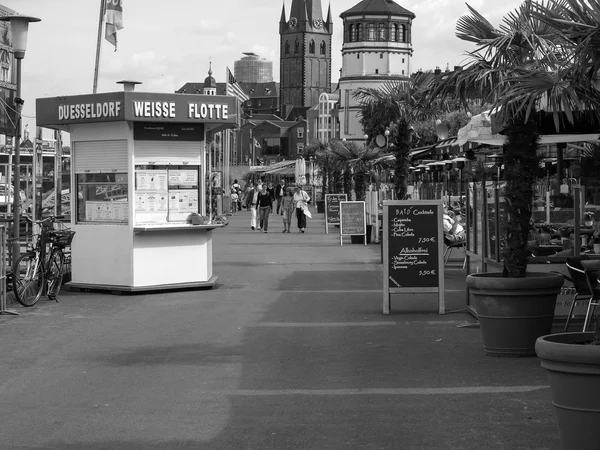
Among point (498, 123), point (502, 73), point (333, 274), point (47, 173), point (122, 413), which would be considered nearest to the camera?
point (122, 413)

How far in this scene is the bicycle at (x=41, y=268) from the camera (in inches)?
524

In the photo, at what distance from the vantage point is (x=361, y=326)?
11516 millimetres

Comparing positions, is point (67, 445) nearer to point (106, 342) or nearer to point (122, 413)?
point (122, 413)

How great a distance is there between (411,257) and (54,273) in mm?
5184

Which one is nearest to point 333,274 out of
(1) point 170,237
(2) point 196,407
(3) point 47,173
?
(1) point 170,237

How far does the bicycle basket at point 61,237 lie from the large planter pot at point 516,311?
717cm

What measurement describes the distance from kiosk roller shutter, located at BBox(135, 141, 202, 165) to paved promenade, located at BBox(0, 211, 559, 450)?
2.25 m

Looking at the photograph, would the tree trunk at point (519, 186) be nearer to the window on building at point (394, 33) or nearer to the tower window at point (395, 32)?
the window on building at point (394, 33)

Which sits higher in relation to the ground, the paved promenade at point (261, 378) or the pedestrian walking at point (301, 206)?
the pedestrian walking at point (301, 206)

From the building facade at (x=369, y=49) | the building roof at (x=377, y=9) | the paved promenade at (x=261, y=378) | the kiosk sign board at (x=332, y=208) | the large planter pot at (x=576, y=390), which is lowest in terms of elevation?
the paved promenade at (x=261, y=378)

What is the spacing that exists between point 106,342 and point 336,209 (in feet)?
84.3

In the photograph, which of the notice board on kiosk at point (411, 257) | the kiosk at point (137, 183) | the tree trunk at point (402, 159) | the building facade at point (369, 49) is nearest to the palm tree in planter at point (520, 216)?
the notice board on kiosk at point (411, 257)

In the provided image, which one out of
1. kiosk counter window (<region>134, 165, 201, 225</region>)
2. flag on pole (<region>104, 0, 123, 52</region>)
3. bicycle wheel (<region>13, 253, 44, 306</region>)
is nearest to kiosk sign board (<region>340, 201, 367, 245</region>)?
flag on pole (<region>104, 0, 123, 52</region>)

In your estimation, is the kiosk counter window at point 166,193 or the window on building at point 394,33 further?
the window on building at point 394,33
